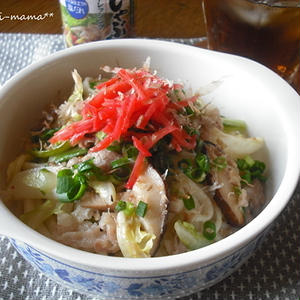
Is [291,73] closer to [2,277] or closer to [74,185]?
[74,185]

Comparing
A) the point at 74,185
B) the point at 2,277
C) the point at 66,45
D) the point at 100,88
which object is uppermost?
the point at 100,88

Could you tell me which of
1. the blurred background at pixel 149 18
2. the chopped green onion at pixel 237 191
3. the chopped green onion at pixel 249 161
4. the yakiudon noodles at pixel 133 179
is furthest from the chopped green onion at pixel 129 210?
the blurred background at pixel 149 18

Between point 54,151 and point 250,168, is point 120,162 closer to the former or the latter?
point 54,151

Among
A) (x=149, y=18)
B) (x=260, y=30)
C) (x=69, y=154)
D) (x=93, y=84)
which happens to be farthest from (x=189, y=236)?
(x=149, y=18)

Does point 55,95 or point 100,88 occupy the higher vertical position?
Result: point 100,88

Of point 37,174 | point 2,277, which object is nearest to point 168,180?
point 37,174
